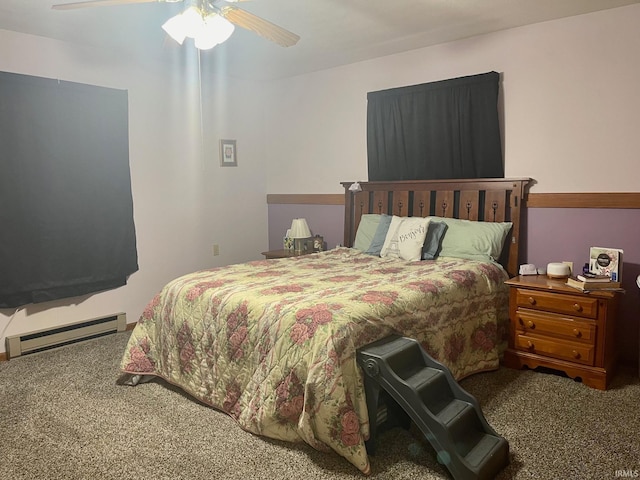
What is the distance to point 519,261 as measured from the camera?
3.58 m

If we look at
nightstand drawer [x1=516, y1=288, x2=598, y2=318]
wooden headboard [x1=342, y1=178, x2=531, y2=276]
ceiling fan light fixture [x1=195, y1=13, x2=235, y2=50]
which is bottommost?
nightstand drawer [x1=516, y1=288, x2=598, y2=318]

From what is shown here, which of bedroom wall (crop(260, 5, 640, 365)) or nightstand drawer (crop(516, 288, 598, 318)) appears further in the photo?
bedroom wall (crop(260, 5, 640, 365))

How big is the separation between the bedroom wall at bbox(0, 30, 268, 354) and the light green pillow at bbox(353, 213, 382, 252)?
1.48m

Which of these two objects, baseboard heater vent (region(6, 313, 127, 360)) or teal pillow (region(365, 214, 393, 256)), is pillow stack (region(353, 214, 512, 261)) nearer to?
teal pillow (region(365, 214, 393, 256))

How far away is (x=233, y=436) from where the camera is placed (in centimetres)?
234

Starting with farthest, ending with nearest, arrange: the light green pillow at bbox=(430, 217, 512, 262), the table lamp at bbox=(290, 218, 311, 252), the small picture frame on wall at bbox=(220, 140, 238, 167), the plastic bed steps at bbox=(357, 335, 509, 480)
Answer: the small picture frame on wall at bbox=(220, 140, 238, 167)
the table lamp at bbox=(290, 218, 311, 252)
the light green pillow at bbox=(430, 217, 512, 262)
the plastic bed steps at bbox=(357, 335, 509, 480)

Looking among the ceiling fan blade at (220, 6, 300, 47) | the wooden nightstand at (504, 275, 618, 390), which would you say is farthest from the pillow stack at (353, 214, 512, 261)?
the ceiling fan blade at (220, 6, 300, 47)

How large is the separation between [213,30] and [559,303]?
96.4 inches

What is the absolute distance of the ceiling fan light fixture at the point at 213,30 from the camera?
7.53ft

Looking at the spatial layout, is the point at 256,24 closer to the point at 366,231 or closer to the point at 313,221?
the point at 366,231

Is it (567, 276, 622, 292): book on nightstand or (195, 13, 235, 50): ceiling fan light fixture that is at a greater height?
(195, 13, 235, 50): ceiling fan light fixture

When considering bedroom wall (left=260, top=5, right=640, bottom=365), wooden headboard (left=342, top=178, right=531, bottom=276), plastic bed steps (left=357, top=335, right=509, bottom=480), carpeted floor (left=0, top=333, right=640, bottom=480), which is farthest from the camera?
wooden headboard (left=342, top=178, right=531, bottom=276)

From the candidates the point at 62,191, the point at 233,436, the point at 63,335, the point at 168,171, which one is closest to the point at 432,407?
the point at 233,436

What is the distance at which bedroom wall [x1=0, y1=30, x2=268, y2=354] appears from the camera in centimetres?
368
